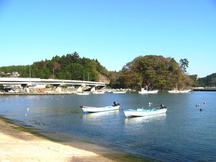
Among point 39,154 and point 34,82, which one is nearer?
point 39,154

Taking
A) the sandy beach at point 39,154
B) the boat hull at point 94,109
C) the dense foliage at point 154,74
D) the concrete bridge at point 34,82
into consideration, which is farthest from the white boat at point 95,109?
the dense foliage at point 154,74

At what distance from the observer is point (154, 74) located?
162750 millimetres

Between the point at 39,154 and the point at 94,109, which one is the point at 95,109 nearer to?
the point at 94,109

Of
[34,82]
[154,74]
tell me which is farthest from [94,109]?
[154,74]

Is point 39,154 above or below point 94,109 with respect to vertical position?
below

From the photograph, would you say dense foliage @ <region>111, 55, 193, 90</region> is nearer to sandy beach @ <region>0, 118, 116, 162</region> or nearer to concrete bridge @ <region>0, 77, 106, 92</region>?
concrete bridge @ <region>0, 77, 106, 92</region>

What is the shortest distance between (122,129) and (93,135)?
4.63 metres

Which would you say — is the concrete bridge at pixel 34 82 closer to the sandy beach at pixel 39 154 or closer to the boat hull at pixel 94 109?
the boat hull at pixel 94 109

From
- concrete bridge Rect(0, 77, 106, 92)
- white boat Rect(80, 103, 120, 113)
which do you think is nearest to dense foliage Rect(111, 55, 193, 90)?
concrete bridge Rect(0, 77, 106, 92)

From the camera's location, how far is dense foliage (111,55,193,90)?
16432 cm

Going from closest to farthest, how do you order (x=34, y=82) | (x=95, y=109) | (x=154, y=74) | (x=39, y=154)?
(x=39, y=154) < (x=95, y=109) < (x=34, y=82) < (x=154, y=74)

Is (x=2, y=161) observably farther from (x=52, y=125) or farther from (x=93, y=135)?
(x=52, y=125)

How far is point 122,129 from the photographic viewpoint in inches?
1294

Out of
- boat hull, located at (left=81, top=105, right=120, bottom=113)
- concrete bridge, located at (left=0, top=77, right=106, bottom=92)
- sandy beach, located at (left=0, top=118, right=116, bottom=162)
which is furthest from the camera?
concrete bridge, located at (left=0, top=77, right=106, bottom=92)
